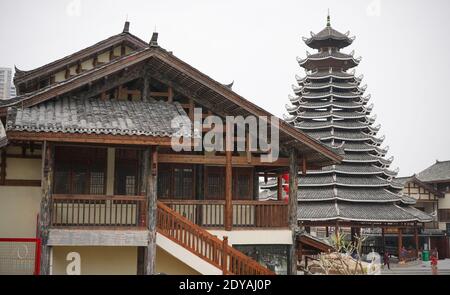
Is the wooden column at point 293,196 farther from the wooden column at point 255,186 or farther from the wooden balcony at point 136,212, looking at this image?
the wooden column at point 255,186

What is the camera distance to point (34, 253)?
13102mm

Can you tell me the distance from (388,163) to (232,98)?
27.5 metres

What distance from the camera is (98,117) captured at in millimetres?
13383

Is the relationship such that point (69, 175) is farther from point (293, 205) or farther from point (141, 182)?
point (293, 205)

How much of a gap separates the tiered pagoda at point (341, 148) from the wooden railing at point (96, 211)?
22726 millimetres

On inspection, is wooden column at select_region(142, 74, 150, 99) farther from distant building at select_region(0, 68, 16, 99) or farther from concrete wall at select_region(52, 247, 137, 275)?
distant building at select_region(0, 68, 16, 99)

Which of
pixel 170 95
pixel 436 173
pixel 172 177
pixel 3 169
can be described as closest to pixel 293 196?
pixel 172 177

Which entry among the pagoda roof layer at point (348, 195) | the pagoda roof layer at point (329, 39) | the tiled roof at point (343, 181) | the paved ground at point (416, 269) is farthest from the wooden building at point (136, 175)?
the pagoda roof layer at point (329, 39)

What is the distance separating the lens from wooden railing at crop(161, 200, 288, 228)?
15672 mm

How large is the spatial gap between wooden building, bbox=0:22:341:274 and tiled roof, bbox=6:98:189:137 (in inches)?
1.0
